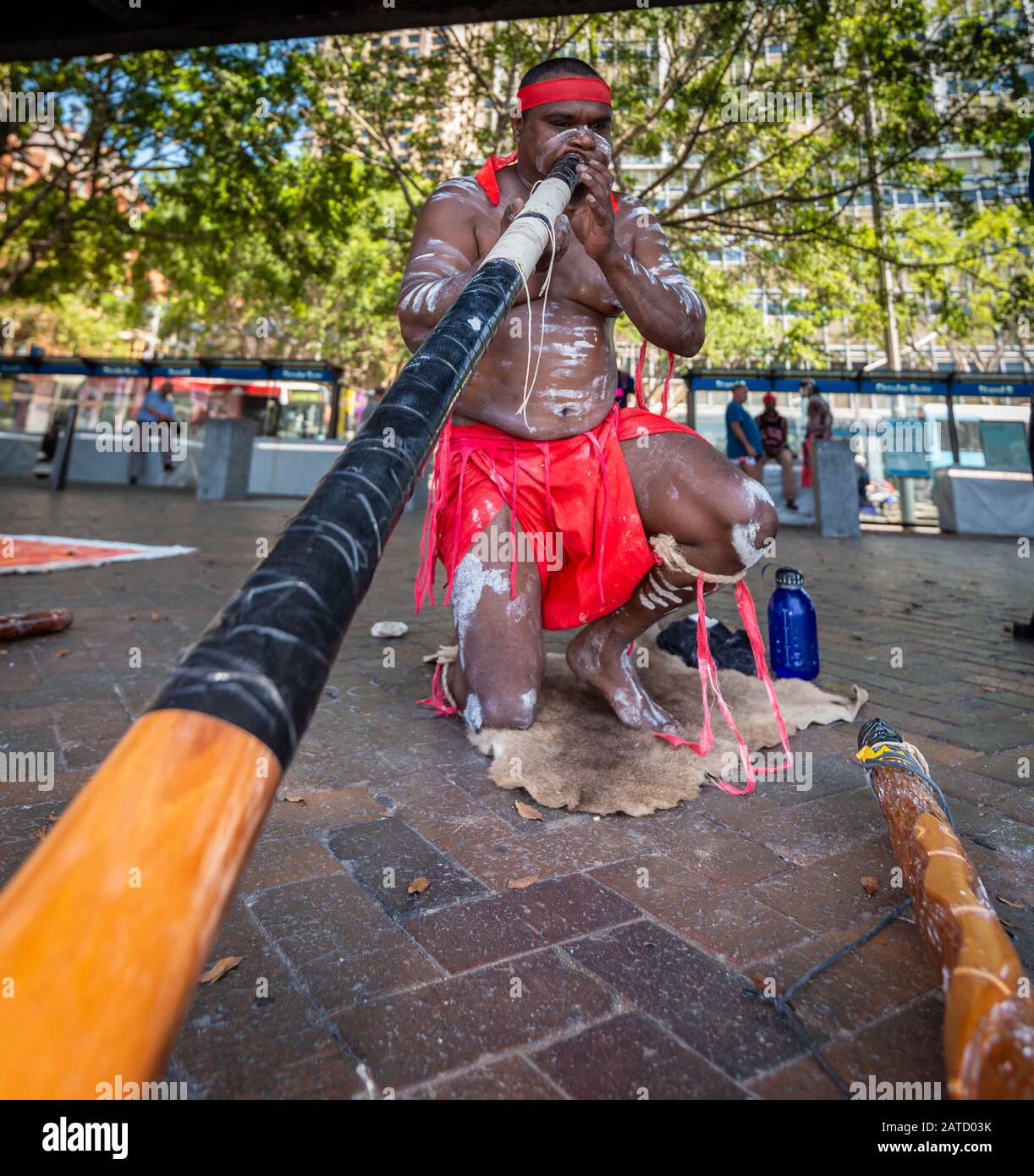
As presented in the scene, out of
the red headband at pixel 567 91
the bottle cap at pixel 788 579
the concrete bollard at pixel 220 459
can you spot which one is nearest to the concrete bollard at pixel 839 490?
the bottle cap at pixel 788 579

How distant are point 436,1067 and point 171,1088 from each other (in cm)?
32

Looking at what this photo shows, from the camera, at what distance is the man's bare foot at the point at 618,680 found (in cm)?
239

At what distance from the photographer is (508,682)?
232 centimetres

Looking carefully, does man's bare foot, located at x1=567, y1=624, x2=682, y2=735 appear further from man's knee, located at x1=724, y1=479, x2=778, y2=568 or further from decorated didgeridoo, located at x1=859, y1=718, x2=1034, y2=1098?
decorated didgeridoo, located at x1=859, y1=718, x2=1034, y2=1098

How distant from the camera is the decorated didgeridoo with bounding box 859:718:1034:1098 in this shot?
2.61ft

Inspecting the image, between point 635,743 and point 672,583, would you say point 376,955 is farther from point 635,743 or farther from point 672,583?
point 672,583

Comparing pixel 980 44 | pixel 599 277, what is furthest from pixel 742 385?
pixel 599 277

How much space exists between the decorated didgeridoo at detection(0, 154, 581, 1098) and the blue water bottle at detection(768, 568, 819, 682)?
102 inches

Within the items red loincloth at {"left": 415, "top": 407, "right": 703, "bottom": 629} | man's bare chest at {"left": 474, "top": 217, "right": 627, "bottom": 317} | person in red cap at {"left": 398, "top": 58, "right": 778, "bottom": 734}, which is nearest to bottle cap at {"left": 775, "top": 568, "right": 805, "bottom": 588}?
person in red cap at {"left": 398, "top": 58, "right": 778, "bottom": 734}

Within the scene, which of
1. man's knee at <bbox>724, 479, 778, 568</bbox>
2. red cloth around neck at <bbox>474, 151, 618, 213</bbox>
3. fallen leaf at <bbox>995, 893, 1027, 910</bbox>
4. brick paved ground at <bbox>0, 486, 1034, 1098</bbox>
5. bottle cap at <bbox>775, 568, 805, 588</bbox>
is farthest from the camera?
bottle cap at <bbox>775, 568, 805, 588</bbox>

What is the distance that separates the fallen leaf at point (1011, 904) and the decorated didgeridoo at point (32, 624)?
3.48m

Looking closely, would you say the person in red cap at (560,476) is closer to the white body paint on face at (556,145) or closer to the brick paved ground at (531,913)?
the white body paint on face at (556,145)

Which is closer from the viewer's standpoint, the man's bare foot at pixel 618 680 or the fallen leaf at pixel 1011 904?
the fallen leaf at pixel 1011 904

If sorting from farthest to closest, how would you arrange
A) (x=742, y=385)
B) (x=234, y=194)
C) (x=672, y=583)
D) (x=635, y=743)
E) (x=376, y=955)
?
1. (x=234, y=194)
2. (x=742, y=385)
3. (x=672, y=583)
4. (x=635, y=743)
5. (x=376, y=955)
